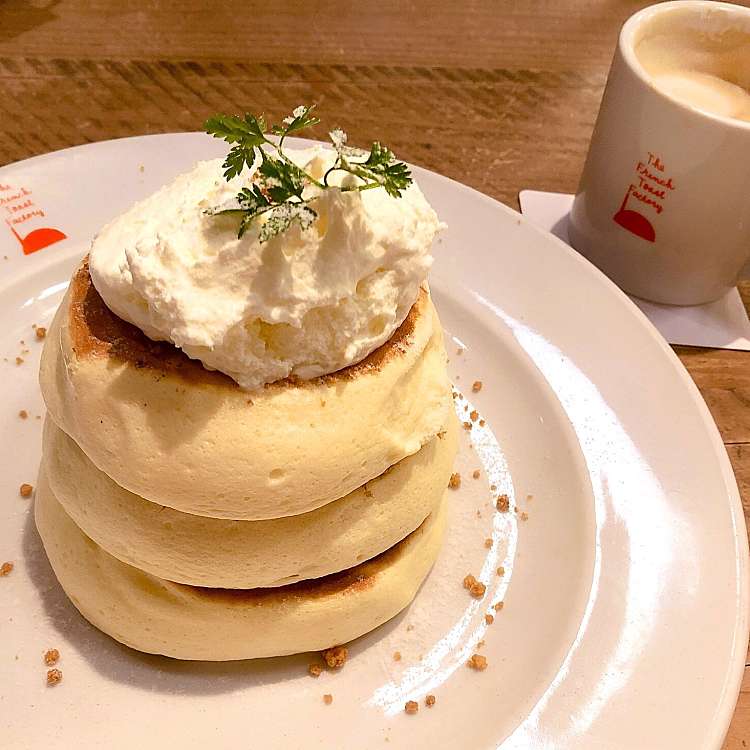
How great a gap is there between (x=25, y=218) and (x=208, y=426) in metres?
0.91

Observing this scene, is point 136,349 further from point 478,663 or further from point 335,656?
point 478,663

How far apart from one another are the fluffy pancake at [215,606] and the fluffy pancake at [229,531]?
0.06m

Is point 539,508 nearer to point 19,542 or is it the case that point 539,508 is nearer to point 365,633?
point 365,633

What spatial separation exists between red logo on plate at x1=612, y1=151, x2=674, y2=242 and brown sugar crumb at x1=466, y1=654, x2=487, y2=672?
112 cm

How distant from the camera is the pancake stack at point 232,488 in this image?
96cm

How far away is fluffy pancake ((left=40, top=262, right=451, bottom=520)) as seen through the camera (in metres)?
0.95

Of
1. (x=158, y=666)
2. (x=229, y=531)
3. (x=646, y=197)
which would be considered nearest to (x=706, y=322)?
(x=646, y=197)

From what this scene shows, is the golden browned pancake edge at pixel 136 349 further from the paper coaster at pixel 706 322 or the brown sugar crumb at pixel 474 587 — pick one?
the paper coaster at pixel 706 322

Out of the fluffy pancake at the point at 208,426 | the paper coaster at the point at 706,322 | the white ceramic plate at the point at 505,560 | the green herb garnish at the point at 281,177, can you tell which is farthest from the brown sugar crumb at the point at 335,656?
the paper coaster at the point at 706,322

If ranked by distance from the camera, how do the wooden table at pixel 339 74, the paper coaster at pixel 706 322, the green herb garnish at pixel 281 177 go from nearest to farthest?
the green herb garnish at pixel 281 177 → the paper coaster at pixel 706 322 → the wooden table at pixel 339 74

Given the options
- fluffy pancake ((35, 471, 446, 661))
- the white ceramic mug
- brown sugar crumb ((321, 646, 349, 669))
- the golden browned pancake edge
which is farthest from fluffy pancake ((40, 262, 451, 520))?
the white ceramic mug

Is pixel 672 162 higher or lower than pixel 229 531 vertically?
higher

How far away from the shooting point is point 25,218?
1591mm

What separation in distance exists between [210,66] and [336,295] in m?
1.78
